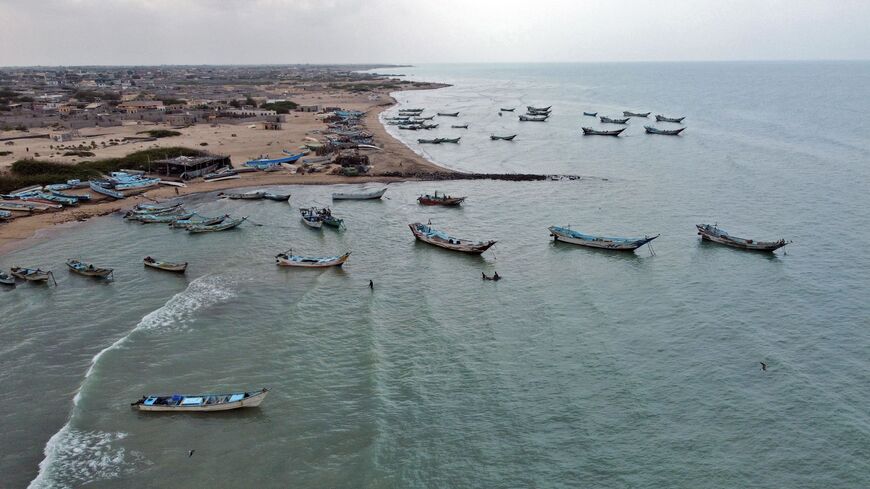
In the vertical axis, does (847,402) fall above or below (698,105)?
below

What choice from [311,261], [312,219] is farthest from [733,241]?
[312,219]

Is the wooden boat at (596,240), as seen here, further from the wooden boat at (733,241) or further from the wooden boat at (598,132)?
the wooden boat at (598,132)

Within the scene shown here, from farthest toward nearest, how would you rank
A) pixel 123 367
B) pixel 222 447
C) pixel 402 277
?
pixel 402 277 < pixel 123 367 < pixel 222 447

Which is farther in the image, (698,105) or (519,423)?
(698,105)

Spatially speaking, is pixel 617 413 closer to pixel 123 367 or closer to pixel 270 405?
pixel 270 405

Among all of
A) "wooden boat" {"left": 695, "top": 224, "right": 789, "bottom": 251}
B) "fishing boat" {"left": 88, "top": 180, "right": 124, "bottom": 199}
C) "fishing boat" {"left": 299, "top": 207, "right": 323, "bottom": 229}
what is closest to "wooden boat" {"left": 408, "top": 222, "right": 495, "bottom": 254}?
"fishing boat" {"left": 299, "top": 207, "right": 323, "bottom": 229}

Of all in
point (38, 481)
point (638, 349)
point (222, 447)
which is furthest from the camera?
point (638, 349)

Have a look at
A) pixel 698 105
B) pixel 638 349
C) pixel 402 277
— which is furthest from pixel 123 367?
pixel 698 105
